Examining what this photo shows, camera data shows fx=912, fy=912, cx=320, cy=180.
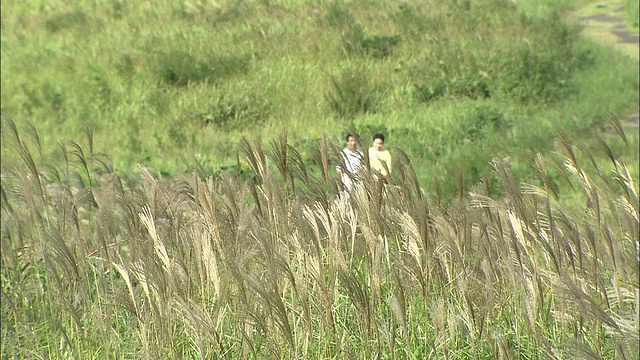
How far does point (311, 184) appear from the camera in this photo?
11.8 ft

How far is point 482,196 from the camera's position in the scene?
3.34 metres

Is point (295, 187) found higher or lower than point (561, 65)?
higher

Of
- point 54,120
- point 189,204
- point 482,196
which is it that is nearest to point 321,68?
point 54,120

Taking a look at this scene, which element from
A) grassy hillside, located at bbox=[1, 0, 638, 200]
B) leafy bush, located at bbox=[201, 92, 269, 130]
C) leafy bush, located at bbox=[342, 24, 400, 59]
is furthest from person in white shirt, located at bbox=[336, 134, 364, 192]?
leafy bush, located at bbox=[342, 24, 400, 59]

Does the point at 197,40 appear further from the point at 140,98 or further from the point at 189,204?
the point at 189,204

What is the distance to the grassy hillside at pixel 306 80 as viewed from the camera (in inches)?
384

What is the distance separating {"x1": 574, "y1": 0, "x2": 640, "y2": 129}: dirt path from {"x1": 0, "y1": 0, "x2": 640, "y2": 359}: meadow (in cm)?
50

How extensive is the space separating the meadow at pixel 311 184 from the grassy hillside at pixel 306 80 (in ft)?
0.14

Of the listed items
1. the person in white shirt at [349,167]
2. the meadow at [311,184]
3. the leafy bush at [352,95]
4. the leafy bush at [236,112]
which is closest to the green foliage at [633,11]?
the meadow at [311,184]

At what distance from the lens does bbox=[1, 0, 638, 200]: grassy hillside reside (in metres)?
9.76

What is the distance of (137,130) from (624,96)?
617 centimetres

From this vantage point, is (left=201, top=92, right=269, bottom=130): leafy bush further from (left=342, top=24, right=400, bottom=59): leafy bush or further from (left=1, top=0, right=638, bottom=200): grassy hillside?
(left=342, top=24, right=400, bottom=59): leafy bush

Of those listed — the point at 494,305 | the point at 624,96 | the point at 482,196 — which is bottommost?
the point at 624,96

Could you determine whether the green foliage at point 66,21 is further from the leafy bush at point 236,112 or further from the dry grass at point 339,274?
the dry grass at point 339,274
